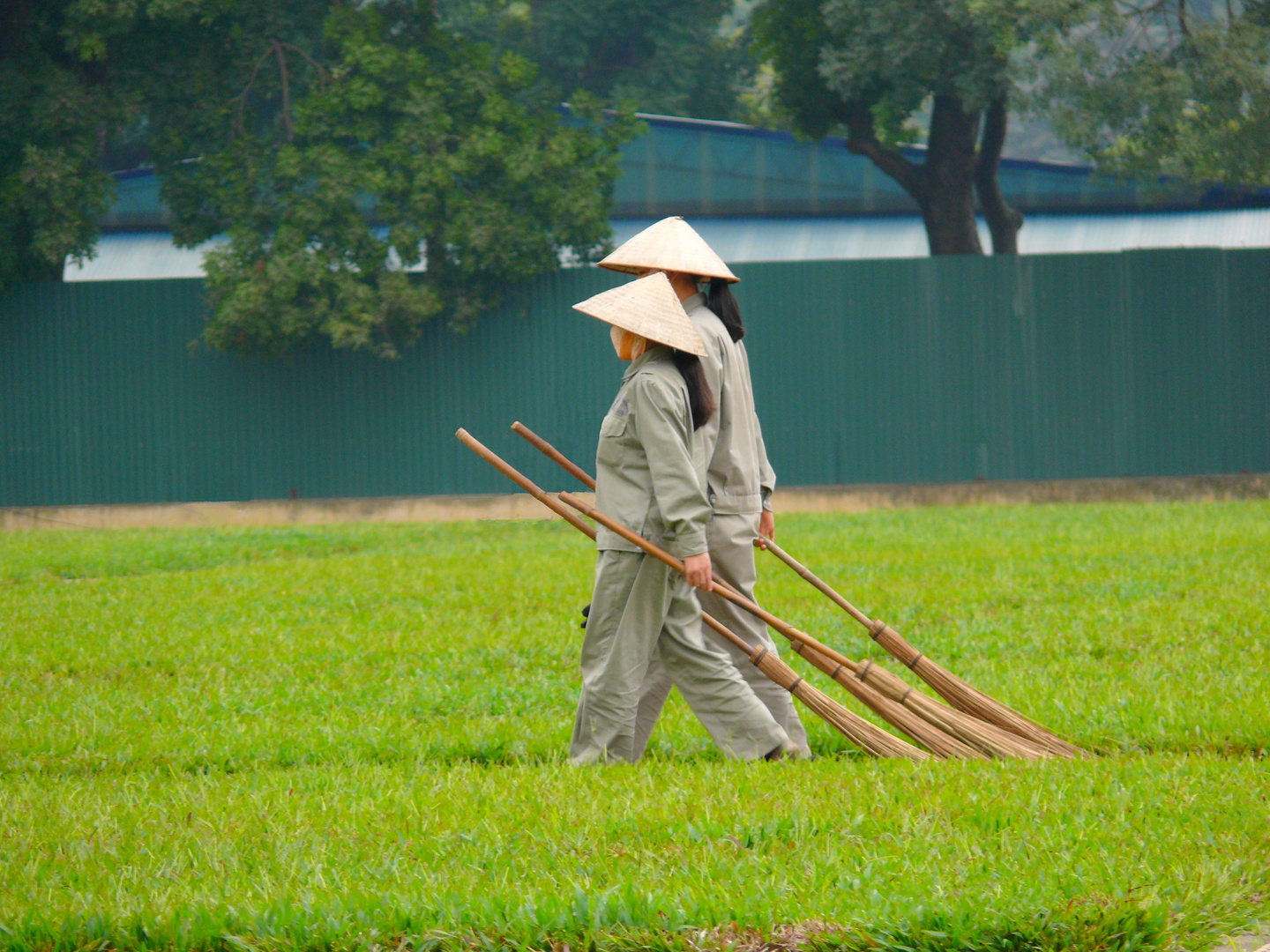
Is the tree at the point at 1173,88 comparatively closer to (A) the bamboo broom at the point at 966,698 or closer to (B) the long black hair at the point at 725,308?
(B) the long black hair at the point at 725,308

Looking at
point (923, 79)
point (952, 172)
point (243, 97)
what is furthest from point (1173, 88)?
point (243, 97)

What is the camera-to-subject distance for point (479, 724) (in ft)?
17.6

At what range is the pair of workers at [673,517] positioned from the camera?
4.46 metres

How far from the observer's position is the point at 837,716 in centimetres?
471

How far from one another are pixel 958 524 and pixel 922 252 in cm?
1117

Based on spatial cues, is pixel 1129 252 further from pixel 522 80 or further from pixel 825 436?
pixel 522 80

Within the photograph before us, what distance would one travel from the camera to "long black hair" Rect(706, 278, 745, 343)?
16.2 ft

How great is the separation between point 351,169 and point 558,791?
13.3 metres

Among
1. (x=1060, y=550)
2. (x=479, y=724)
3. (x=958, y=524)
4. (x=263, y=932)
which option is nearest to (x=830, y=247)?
(x=958, y=524)

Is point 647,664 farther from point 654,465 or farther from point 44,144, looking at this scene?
point 44,144

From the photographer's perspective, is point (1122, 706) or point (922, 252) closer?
point (1122, 706)

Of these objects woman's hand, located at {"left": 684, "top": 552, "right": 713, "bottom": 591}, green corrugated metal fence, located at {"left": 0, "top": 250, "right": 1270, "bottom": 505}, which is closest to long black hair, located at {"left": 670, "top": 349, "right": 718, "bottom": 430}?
woman's hand, located at {"left": 684, "top": 552, "right": 713, "bottom": 591}

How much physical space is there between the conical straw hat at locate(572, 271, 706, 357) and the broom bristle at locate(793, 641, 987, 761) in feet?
3.57

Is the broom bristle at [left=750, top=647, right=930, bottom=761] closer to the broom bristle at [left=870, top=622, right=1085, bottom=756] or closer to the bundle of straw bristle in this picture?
Result: the bundle of straw bristle
